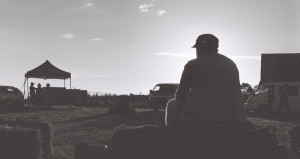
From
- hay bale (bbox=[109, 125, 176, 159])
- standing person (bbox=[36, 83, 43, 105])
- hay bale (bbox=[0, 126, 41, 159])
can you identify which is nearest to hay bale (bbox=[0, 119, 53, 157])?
hay bale (bbox=[0, 126, 41, 159])

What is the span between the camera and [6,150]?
6.11 metres

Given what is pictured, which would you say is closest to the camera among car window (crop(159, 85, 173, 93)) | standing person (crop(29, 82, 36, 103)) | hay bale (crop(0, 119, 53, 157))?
hay bale (crop(0, 119, 53, 157))

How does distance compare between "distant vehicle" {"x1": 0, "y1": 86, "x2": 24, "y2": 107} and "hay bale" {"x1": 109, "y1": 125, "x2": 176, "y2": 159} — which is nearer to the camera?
"hay bale" {"x1": 109, "y1": 125, "x2": 176, "y2": 159}

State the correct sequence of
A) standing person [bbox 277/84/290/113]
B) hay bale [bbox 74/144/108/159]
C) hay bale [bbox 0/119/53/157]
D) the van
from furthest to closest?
the van
standing person [bbox 277/84/290/113]
hay bale [bbox 0/119/53/157]
hay bale [bbox 74/144/108/159]

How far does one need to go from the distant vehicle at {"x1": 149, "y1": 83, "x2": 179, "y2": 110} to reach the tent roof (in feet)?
23.6

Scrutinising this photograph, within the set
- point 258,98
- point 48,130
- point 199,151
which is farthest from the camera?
point 258,98

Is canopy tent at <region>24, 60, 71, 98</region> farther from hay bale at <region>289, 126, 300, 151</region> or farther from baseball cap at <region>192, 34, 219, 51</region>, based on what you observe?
baseball cap at <region>192, 34, 219, 51</region>

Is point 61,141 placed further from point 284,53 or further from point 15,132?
point 284,53

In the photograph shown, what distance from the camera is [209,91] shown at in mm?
4578

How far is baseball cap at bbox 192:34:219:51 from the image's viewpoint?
15.8 feet

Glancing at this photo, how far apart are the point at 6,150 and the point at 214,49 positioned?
309 cm

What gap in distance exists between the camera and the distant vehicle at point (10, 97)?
96.9 ft

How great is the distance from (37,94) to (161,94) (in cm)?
952

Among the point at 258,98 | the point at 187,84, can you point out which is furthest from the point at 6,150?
the point at 258,98
